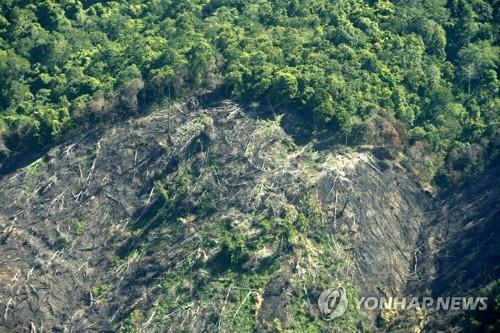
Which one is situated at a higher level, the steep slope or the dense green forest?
the dense green forest

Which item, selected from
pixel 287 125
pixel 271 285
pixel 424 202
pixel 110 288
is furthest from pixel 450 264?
pixel 110 288

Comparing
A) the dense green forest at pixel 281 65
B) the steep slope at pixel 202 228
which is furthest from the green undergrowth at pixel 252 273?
the dense green forest at pixel 281 65

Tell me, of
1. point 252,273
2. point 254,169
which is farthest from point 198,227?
point 254,169

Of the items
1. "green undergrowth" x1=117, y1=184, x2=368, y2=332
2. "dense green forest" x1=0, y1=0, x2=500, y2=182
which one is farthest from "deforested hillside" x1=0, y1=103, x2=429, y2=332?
"dense green forest" x1=0, y1=0, x2=500, y2=182

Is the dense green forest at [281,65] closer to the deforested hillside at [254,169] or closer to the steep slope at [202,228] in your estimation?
the deforested hillside at [254,169]

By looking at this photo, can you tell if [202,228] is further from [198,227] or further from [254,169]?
[254,169]

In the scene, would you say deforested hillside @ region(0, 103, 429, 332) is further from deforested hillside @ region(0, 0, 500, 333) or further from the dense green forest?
the dense green forest
